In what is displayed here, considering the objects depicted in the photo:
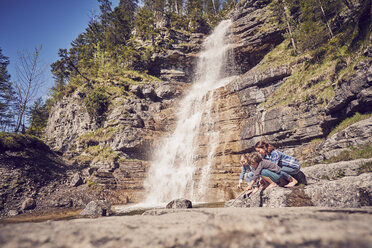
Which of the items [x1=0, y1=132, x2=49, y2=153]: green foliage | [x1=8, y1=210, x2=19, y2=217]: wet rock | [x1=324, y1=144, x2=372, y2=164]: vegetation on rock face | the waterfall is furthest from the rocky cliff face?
[x1=8, y1=210, x2=19, y2=217]: wet rock

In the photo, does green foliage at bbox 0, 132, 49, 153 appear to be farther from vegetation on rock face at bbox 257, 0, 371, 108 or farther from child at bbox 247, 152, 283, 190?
vegetation on rock face at bbox 257, 0, 371, 108

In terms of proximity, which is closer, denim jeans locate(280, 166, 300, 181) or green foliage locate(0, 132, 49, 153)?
denim jeans locate(280, 166, 300, 181)

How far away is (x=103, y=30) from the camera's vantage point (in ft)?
150

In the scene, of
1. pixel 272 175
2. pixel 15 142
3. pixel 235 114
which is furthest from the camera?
pixel 235 114

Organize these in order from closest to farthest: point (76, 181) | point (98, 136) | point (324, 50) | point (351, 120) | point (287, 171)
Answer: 1. point (287, 171)
2. point (351, 120)
3. point (76, 181)
4. point (324, 50)
5. point (98, 136)

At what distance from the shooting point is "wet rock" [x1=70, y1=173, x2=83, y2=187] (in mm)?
15861

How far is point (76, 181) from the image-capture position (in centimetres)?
1599

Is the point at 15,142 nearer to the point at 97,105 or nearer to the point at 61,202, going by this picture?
the point at 61,202

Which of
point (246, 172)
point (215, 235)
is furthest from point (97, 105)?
point (215, 235)

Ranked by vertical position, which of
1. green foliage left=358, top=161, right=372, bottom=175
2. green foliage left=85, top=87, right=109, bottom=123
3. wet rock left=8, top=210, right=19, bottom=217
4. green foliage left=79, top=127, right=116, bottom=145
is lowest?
wet rock left=8, top=210, right=19, bottom=217

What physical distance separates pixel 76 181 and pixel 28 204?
3927mm

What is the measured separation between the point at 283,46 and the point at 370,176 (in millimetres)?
25005

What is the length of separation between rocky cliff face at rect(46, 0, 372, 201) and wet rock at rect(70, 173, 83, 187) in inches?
34.4

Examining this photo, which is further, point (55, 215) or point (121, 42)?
point (121, 42)
